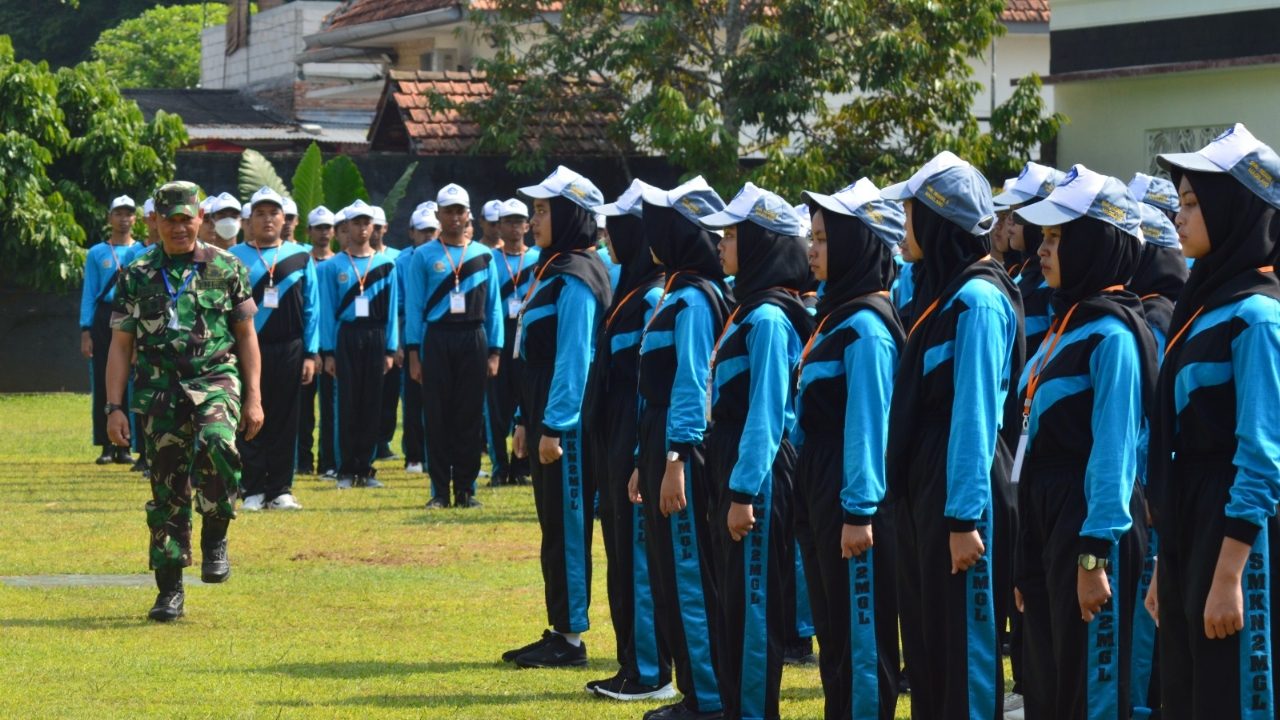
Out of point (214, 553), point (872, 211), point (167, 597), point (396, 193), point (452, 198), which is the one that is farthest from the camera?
point (396, 193)

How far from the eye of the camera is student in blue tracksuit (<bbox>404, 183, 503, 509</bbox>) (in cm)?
1628

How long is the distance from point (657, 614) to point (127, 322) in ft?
12.5

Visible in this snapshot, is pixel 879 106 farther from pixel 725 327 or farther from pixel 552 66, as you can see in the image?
pixel 725 327

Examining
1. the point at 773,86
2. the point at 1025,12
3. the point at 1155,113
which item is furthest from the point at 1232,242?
the point at 1025,12

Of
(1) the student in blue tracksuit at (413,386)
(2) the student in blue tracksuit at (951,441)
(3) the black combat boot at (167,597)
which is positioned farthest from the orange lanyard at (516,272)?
(2) the student in blue tracksuit at (951,441)

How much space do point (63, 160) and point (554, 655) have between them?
20008 mm

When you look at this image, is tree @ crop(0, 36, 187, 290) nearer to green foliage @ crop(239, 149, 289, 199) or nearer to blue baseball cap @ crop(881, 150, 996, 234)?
green foliage @ crop(239, 149, 289, 199)

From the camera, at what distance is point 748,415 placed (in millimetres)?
7477

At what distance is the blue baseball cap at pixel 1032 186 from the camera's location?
796 cm

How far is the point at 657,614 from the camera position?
28.8 ft

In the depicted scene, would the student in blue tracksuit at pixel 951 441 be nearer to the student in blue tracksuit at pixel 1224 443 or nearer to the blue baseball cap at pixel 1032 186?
the student in blue tracksuit at pixel 1224 443

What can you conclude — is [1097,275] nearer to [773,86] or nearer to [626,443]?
[626,443]

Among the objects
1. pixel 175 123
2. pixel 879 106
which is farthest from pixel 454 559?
pixel 175 123

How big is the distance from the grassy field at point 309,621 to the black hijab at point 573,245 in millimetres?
2018
